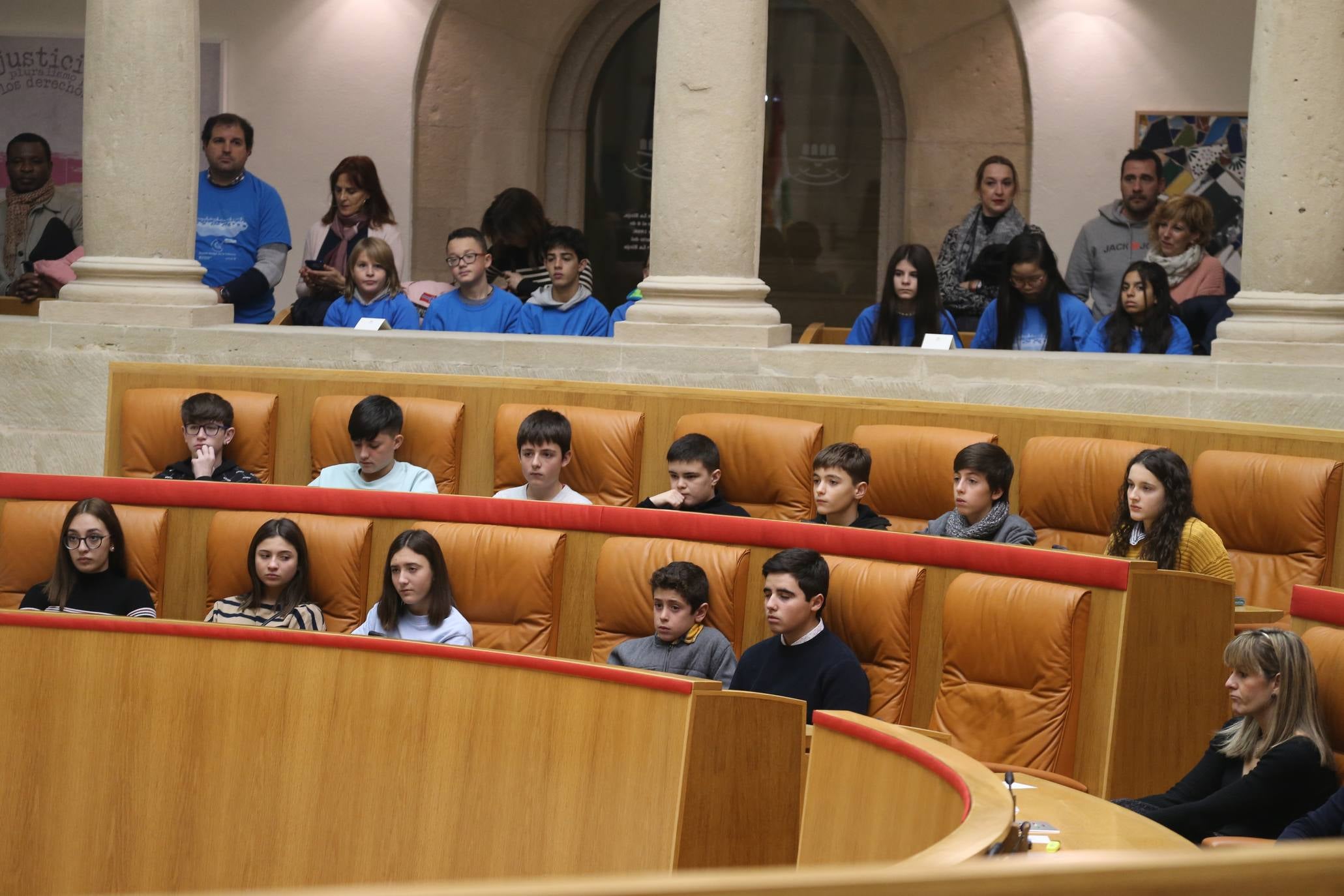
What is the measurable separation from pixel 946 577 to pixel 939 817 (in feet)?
5.55

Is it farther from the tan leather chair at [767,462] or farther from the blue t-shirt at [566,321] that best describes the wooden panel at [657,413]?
the blue t-shirt at [566,321]

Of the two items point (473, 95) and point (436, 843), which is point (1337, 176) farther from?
point (473, 95)

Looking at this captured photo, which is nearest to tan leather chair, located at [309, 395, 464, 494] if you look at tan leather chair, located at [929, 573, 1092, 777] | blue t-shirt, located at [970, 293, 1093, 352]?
blue t-shirt, located at [970, 293, 1093, 352]

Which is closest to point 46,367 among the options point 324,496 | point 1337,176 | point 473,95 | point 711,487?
point 324,496

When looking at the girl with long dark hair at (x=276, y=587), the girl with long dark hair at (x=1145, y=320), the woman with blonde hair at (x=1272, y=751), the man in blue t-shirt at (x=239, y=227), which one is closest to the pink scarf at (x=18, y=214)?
the man in blue t-shirt at (x=239, y=227)

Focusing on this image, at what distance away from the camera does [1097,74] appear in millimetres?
9039

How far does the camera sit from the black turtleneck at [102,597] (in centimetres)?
505

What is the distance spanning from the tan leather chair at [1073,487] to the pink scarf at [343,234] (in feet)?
11.4

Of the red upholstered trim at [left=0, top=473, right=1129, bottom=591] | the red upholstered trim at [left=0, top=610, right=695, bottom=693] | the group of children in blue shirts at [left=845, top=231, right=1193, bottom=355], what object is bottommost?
the red upholstered trim at [left=0, top=610, right=695, bottom=693]

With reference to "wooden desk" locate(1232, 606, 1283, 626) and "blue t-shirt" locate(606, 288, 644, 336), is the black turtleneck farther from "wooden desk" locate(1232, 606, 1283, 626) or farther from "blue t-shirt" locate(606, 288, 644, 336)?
"wooden desk" locate(1232, 606, 1283, 626)

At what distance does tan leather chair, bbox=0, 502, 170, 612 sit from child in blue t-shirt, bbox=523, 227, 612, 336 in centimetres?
208

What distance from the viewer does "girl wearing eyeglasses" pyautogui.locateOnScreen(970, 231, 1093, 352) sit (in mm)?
6477

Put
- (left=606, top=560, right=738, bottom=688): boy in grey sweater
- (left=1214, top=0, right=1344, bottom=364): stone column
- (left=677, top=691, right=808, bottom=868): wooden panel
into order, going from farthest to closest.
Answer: (left=1214, top=0, right=1344, bottom=364): stone column, (left=606, top=560, right=738, bottom=688): boy in grey sweater, (left=677, top=691, right=808, bottom=868): wooden panel

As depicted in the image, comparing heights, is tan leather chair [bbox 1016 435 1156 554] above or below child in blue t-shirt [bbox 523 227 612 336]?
below
